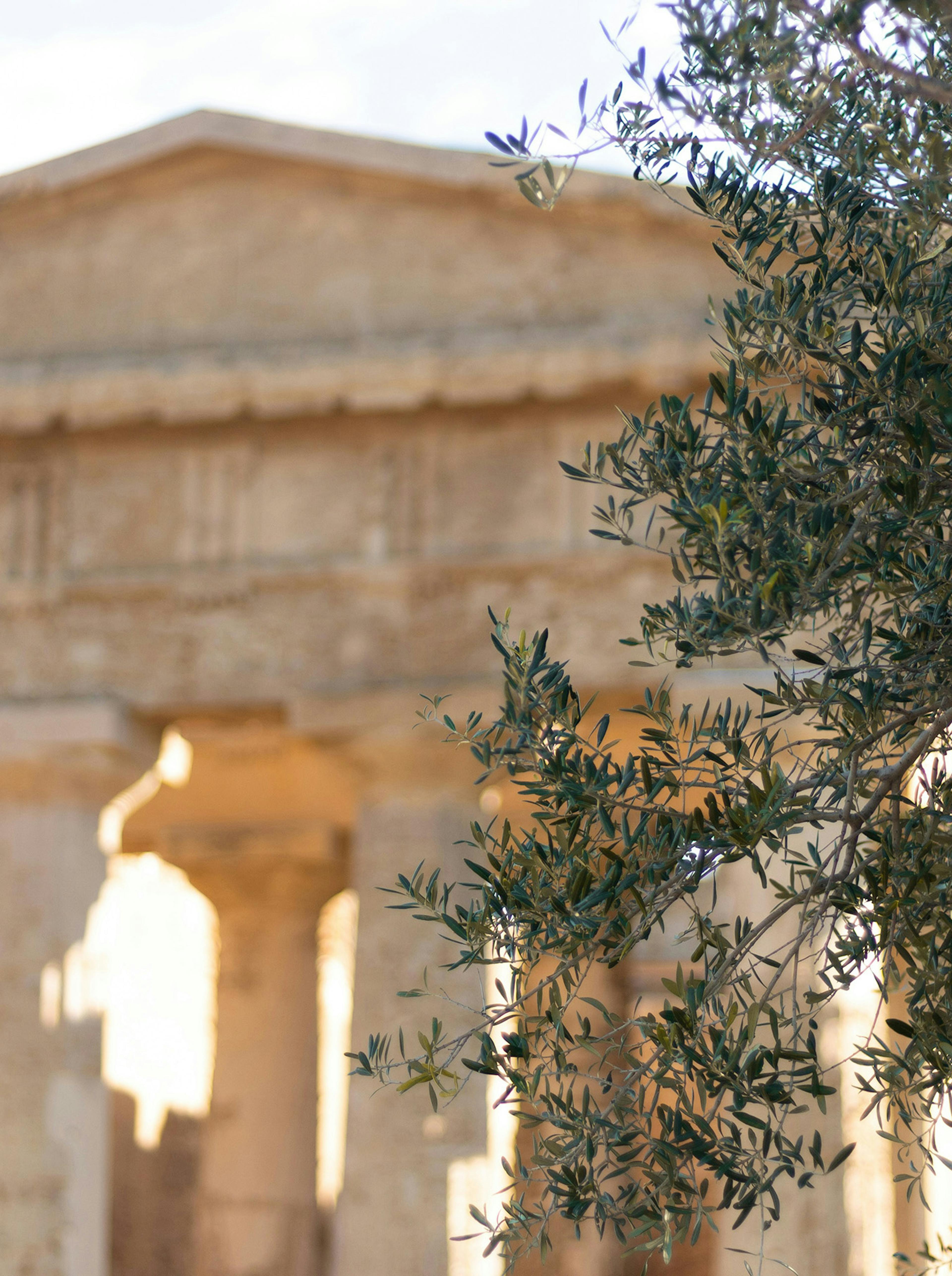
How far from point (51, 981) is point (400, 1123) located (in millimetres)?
2308

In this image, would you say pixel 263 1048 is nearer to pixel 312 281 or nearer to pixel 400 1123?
pixel 400 1123

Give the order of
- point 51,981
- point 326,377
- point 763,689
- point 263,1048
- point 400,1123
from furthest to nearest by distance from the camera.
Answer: point 263,1048, point 326,377, point 51,981, point 400,1123, point 763,689

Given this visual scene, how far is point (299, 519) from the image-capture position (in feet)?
34.5

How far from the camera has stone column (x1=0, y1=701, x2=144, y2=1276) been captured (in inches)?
380

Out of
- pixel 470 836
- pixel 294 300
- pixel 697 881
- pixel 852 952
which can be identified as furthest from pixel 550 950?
pixel 294 300

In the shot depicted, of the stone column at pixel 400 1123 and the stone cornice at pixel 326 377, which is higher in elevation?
the stone cornice at pixel 326 377

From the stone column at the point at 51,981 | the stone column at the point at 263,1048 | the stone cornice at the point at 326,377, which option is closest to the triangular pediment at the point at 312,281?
the stone cornice at the point at 326,377

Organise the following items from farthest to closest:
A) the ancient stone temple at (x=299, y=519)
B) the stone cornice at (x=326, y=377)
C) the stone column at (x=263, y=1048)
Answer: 1. the stone column at (x=263, y=1048)
2. the stone cornice at (x=326, y=377)
3. the ancient stone temple at (x=299, y=519)

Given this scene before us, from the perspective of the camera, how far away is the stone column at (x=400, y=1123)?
30.8 ft

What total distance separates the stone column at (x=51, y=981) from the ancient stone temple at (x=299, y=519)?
2 cm

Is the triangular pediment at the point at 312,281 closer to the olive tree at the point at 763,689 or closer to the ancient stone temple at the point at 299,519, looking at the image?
the ancient stone temple at the point at 299,519

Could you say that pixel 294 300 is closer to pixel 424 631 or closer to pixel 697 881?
pixel 424 631

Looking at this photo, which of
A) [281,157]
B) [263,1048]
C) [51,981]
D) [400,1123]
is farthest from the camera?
[263,1048]

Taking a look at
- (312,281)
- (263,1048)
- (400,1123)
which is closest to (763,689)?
(400,1123)
